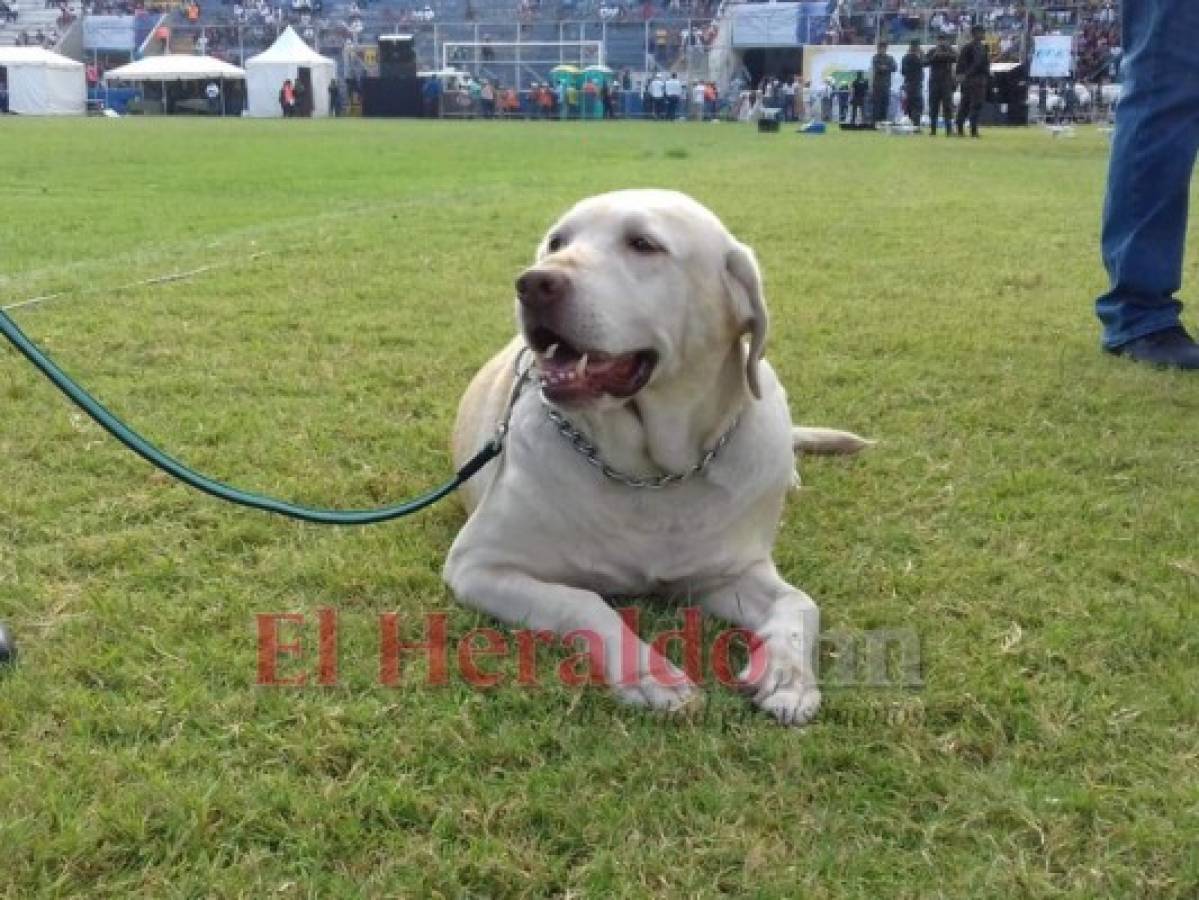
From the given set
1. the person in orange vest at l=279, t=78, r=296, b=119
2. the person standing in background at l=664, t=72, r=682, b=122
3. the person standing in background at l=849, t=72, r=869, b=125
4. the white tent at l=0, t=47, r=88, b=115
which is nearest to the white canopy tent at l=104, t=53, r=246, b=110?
the white tent at l=0, t=47, r=88, b=115

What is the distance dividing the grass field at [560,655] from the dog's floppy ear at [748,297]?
23.5 inches

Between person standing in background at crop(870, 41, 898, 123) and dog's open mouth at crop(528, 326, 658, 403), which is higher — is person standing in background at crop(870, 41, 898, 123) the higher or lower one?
the higher one

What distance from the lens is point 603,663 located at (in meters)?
2.42

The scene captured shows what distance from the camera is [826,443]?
395 centimetres

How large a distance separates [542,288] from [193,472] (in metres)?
1.07

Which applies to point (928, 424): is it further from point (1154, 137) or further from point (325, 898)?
point (325, 898)

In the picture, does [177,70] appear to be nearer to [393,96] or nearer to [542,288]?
[393,96]

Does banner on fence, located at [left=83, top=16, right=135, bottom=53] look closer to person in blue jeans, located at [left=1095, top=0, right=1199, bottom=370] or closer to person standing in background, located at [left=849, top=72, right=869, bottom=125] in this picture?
person standing in background, located at [left=849, top=72, right=869, bottom=125]

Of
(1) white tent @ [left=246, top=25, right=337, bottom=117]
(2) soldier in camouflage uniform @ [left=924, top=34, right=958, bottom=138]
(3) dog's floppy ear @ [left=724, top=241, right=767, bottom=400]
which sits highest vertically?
(1) white tent @ [left=246, top=25, right=337, bottom=117]

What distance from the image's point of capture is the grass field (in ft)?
6.14

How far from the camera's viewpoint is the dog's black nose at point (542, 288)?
8.18 ft

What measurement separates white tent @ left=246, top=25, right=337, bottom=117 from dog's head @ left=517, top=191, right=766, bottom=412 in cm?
4876

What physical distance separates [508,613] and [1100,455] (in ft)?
7.22
